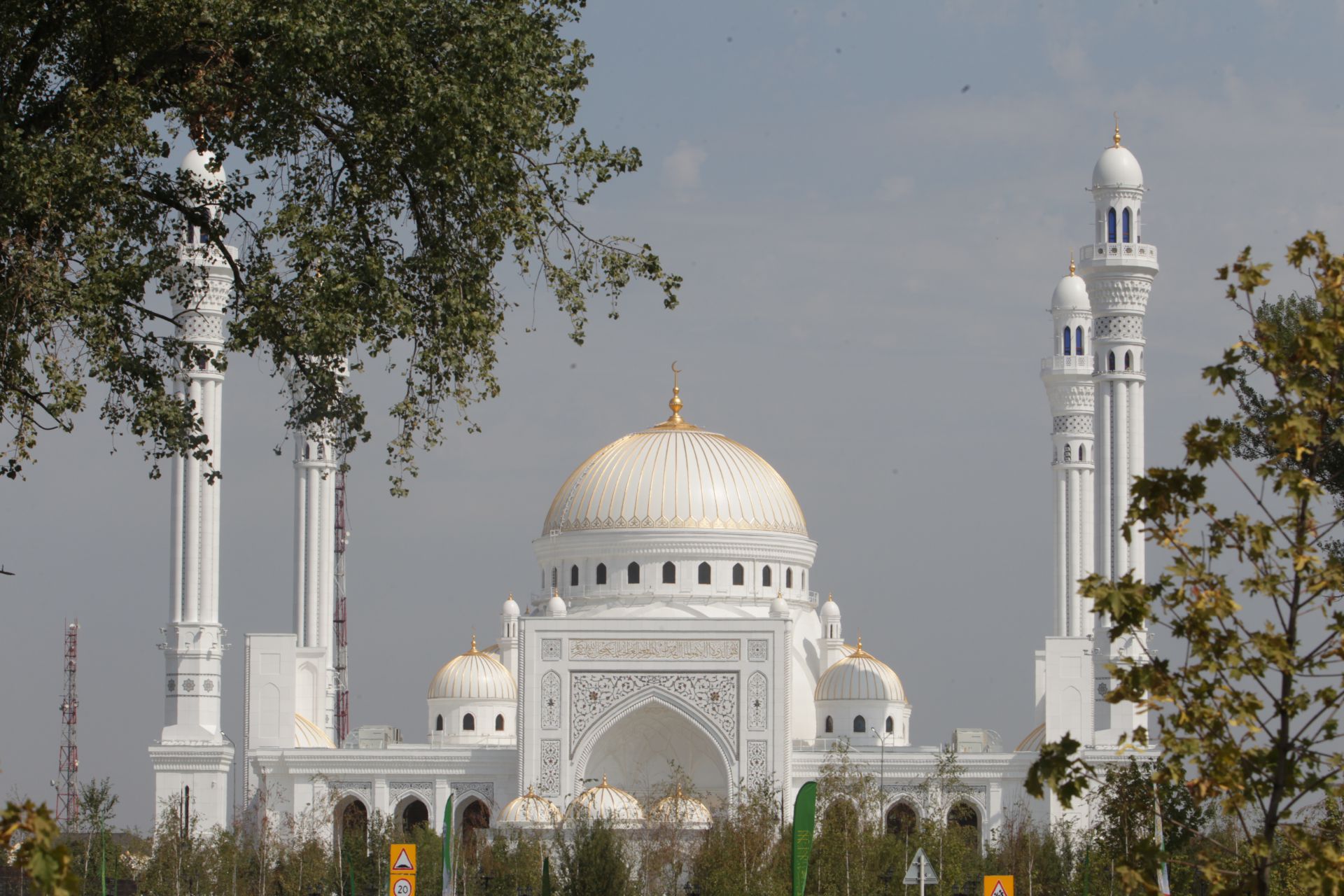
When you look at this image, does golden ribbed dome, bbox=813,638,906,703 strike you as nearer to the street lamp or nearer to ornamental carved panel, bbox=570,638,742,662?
the street lamp

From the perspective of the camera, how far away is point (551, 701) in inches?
1956

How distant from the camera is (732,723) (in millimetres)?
49594

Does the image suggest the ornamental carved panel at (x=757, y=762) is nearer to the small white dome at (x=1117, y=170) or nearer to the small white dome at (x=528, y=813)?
the small white dome at (x=528, y=813)

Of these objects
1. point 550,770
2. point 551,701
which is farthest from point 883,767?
point 551,701

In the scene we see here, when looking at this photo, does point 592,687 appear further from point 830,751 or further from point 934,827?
→ point 934,827

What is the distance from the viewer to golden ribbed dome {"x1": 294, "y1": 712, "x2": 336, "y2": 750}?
51594 millimetres

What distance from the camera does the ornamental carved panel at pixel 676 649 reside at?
49.8 meters

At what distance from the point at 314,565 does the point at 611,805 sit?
1165 centimetres

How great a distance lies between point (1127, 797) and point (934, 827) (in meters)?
8.57

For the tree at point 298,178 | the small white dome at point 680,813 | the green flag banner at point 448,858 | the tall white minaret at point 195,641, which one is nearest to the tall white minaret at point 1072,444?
the small white dome at point 680,813

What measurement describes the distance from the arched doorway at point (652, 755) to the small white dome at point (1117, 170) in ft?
50.6

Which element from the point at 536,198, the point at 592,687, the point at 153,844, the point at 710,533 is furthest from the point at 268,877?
the point at 536,198

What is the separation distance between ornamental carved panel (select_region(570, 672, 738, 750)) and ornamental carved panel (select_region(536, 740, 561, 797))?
0.68 metres

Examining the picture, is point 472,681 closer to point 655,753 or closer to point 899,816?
point 655,753
